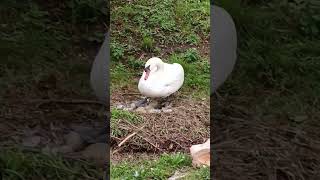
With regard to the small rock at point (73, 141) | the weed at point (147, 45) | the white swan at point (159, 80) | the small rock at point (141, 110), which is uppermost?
the weed at point (147, 45)

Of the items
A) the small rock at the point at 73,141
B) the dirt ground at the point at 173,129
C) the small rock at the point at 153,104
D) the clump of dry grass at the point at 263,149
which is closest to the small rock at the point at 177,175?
the clump of dry grass at the point at 263,149

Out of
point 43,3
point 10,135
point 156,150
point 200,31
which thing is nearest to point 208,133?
point 156,150

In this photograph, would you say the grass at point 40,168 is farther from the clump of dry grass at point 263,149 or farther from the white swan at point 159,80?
the white swan at point 159,80

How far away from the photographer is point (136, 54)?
15.4 feet

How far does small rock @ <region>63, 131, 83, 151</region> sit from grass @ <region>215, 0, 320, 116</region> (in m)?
1.05

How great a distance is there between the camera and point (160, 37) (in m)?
4.91

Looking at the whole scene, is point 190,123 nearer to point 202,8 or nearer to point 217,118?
→ point 217,118

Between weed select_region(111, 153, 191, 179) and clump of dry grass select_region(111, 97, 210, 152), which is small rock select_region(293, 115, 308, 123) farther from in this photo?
weed select_region(111, 153, 191, 179)

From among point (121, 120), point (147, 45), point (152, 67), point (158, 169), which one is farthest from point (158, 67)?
point (147, 45)

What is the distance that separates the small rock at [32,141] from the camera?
294 cm

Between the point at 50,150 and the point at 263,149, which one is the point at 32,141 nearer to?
the point at 50,150

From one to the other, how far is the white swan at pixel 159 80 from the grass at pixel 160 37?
1.31 feet

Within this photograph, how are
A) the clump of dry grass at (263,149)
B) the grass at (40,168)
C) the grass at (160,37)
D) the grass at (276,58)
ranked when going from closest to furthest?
the grass at (40,168) → the clump of dry grass at (263,149) → the grass at (276,58) → the grass at (160,37)

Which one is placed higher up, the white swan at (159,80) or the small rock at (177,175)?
the white swan at (159,80)
